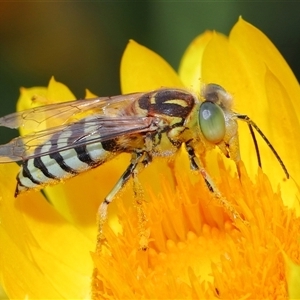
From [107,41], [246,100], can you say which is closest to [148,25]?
[107,41]

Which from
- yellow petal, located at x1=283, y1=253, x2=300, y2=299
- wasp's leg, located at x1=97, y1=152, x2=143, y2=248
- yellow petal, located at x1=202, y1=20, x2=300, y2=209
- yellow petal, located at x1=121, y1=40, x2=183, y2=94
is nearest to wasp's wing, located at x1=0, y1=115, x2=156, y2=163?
wasp's leg, located at x1=97, y1=152, x2=143, y2=248

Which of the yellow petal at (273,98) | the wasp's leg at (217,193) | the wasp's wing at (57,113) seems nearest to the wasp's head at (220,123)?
the wasp's leg at (217,193)

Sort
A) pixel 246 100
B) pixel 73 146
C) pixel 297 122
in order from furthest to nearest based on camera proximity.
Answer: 1. pixel 246 100
2. pixel 297 122
3. pixel 73 146

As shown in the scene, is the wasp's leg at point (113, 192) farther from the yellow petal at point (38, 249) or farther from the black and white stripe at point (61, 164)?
the yellow petal at point (38, 249)

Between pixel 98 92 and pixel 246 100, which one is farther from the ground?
pixel 98 92

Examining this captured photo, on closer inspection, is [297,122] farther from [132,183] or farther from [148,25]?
[148,25]

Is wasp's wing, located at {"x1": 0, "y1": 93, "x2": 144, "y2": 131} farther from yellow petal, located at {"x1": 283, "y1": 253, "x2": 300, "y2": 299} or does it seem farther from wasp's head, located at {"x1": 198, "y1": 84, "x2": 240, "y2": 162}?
yellow petal, located at {"x1": 283, "y1": 253, "x2": 300, "y2": 299}

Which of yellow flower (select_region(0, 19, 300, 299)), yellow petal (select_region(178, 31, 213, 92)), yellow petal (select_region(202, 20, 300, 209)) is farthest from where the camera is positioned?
yellow petal (select_region(178, 31, 213, 92))
